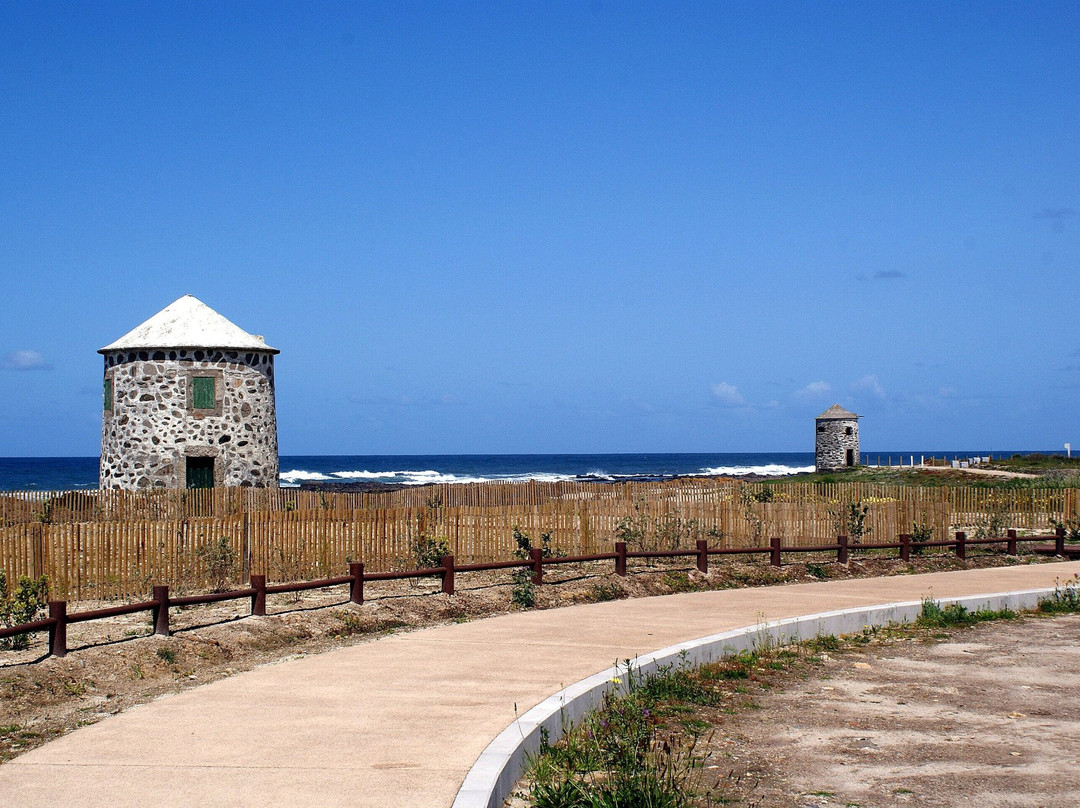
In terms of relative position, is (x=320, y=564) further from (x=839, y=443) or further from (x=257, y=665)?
(x=839, y=443)

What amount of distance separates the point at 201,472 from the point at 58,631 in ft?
58.1

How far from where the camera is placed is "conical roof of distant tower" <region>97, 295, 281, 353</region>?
27.8m

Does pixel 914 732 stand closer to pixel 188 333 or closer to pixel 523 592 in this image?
pixel 523 592

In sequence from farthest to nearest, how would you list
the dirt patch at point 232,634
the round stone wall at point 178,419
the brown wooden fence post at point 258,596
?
the round stone wall at point 178,419 → the brown wooden fence post at point 258,596 → the dirt patch at point 232,634

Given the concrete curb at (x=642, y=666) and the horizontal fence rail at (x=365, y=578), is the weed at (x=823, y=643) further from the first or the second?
the horizontal fence rail at (x=365, y=578)

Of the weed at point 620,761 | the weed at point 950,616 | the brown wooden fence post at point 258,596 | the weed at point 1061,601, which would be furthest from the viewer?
the weed at point 1061,601

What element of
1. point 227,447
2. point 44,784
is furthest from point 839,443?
point 44,784

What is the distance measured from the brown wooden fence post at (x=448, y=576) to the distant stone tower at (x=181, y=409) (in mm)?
13709

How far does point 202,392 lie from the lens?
27.8m

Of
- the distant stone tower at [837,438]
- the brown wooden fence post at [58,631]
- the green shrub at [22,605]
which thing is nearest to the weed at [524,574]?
the green shrub at [22,605]

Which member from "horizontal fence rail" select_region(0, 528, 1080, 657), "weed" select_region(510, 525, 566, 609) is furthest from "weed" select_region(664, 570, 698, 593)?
"weed" select_region(510, 525, 566, 609)

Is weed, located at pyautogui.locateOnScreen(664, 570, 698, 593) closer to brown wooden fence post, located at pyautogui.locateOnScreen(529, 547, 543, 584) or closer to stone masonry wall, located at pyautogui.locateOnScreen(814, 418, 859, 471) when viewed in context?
brown wooden fence post, located at pyautogui.locateOnScreen(529, 547, 543, 584)

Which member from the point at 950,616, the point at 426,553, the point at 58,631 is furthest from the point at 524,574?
the point at 58,631

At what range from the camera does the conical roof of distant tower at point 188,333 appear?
27.8m
